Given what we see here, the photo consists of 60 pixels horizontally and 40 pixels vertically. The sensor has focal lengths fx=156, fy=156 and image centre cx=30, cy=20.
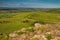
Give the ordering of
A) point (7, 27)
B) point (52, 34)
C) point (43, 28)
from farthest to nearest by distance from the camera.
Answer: point (7, 27), point (43, 28), point (52, 34)

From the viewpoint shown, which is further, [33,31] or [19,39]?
[33,31]

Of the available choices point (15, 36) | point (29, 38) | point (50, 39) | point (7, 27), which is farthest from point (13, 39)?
point (7, 27)

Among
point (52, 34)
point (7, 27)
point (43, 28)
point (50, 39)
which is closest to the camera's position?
point (50, 39)

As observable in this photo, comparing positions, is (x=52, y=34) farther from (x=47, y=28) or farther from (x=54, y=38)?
(x=47, y=28)

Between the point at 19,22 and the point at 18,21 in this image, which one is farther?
the point at 18,21

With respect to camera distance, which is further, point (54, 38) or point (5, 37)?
point (5, 37)

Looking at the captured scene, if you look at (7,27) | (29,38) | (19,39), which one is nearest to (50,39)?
(29,38)

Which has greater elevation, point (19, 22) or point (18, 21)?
point (19, 22)

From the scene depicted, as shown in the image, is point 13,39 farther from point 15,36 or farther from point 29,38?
point 29,38

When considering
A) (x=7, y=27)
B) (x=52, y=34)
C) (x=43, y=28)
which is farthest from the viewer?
(x=7, y=27)
